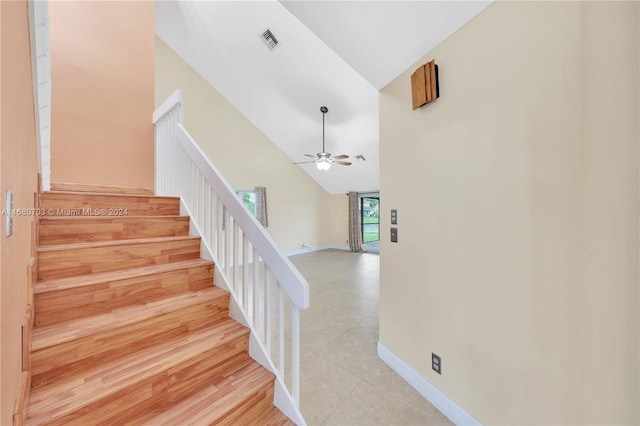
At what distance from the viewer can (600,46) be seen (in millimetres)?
597

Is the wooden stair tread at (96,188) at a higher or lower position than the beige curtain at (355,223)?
higher

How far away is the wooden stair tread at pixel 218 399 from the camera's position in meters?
1.03

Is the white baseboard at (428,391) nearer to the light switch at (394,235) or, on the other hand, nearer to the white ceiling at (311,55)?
the light switch at (394,235)

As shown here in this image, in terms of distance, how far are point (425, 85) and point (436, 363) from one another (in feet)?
6.04

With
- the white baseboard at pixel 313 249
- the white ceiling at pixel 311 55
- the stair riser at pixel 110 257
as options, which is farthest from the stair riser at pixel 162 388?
the white baseboard at pixel 313 249

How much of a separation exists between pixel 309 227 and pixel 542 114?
22.6 feet

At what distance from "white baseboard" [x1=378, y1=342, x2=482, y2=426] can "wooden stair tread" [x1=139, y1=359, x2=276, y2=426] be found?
1.07 m

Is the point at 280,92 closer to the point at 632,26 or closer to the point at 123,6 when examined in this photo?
the point at 123,6

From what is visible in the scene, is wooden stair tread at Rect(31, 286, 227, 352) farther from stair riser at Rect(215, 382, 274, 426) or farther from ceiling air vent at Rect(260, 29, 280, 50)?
ceiling air vent at Rect(260, 29, 280, 50)

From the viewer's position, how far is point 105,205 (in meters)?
1.90

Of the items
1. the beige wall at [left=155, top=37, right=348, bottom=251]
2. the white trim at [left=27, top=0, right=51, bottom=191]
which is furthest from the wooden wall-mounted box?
the beige wall at [left=155, top=37, right=348, bottom=251]

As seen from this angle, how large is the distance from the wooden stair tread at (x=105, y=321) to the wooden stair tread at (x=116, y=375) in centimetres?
17

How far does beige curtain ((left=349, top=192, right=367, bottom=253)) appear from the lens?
7562 millimetres

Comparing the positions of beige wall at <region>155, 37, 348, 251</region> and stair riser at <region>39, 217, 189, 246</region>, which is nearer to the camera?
stair riser at <region>39, 217, 189, 246</region>
